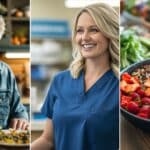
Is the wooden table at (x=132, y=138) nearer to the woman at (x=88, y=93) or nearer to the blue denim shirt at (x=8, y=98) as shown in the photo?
the woman at (x=88, y=93)

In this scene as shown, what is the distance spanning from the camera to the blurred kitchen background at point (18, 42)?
1816mm

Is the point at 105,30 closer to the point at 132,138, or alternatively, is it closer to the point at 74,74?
the point at 74,74

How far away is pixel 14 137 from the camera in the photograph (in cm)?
183

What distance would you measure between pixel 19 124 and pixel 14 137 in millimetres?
84

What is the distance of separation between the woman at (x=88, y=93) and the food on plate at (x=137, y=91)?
0.07 m

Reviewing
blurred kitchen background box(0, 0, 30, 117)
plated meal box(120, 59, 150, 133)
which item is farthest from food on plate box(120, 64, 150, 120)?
blurred kitchen background box(0, 0, 30, 117)

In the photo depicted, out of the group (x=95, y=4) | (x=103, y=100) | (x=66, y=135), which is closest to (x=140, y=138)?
(x=103, y=100)

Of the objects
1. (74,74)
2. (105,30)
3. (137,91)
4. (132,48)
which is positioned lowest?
(137,91)

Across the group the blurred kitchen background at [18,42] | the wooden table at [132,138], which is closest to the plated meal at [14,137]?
the blurred kitchen background at [18,42]

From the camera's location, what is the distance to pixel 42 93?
70.0 inches

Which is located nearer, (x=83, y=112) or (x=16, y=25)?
(x=83, y=112)

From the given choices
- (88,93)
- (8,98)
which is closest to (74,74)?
(88,93)

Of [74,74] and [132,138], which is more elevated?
[74,74]

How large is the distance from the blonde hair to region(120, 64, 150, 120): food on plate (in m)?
0.09
